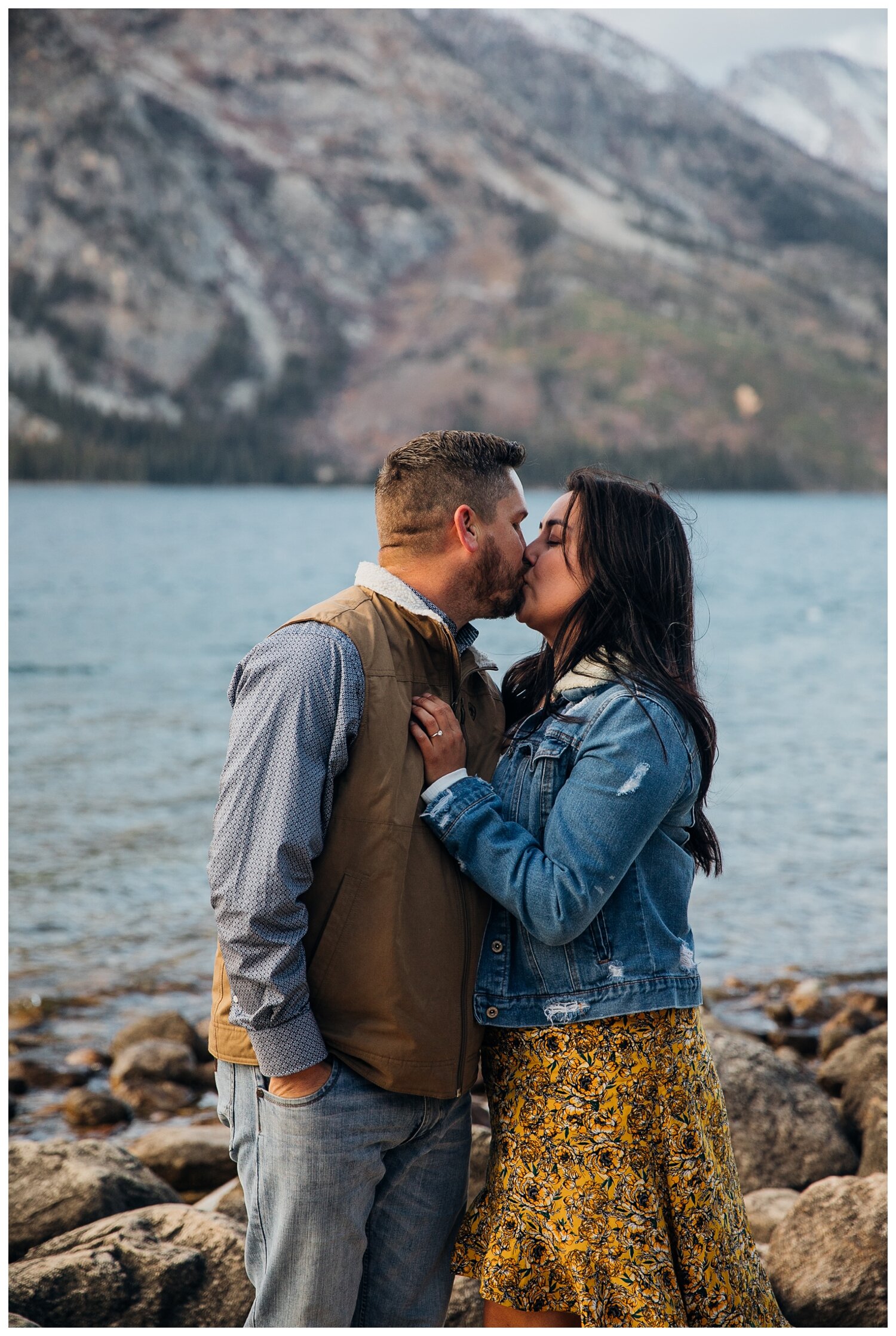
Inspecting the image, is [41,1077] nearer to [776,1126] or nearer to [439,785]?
[776,1126]

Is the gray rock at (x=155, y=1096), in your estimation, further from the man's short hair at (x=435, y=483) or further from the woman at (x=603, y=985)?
the man's short hair at (x=435, y=483)

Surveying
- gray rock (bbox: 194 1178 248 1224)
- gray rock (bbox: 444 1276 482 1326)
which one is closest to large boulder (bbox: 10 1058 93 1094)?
gray rock (bbox: 194 1178 248 1224)

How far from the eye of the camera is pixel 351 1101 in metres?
2.62

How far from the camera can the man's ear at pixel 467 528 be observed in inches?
114

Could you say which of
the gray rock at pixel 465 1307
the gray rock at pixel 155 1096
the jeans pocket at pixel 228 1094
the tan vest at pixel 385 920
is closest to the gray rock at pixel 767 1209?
the gray rock at pixel 465 1307

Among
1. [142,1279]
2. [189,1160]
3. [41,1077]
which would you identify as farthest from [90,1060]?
[142,1279]

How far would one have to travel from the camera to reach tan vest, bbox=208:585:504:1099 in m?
2.62

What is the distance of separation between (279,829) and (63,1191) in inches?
117

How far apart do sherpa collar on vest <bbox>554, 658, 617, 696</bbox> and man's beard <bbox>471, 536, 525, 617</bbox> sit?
23 cm

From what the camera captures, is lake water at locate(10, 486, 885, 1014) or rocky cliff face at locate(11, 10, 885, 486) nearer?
lake water at locate(10, 486, 885, 1014)

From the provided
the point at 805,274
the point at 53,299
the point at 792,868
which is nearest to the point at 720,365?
the point at 805,274

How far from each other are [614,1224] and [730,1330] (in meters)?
0.44

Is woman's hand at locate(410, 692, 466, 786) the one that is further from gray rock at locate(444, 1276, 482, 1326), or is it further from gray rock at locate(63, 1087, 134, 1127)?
gray rock at locate(63, 1087, 134, 1127)

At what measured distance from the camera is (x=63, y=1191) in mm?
4566
